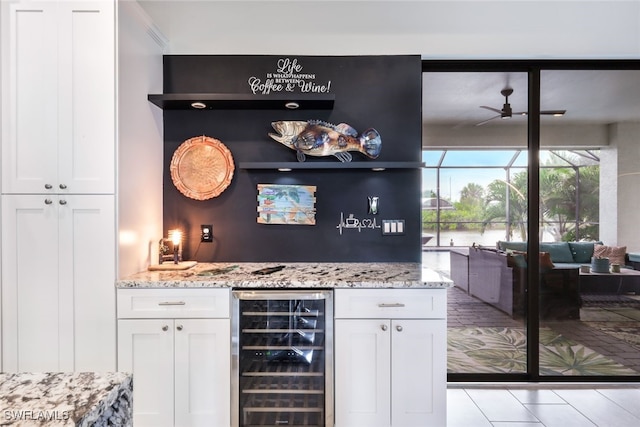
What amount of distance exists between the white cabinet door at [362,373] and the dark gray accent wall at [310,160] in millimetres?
731

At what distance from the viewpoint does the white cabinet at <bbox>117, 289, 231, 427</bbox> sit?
2.00 m

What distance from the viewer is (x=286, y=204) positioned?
263 centimetres

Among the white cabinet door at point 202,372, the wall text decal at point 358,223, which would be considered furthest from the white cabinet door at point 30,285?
the wall text decal at point 358,223

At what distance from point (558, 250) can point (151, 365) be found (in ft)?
10.1

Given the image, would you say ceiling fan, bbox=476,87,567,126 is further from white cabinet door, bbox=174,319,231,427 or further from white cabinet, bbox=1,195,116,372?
white cabinet, bbox=1,195,116,372

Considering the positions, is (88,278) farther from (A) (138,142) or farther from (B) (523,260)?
(B) (523,260)

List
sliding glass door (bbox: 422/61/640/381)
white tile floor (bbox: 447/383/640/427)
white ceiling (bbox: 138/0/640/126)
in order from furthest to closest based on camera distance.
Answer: sliding glass door (bbox: 422/61/640/381) < white ceiling (bbox: 138/0/640/126) < white tile floor (bbox: 447/383/640/427)

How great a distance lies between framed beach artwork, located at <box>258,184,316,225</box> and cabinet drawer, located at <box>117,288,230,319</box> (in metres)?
0.79

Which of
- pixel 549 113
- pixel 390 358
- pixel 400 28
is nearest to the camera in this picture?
pixel 390 358

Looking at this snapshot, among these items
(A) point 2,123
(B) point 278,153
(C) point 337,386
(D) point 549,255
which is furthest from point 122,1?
(D) point 549,255

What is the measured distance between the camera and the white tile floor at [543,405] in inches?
89.0

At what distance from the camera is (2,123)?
201 centimetres

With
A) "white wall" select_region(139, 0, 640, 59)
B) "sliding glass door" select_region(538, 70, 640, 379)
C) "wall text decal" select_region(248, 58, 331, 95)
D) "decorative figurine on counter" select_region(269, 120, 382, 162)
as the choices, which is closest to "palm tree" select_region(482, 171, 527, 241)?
"sliding glass door" select_region(538, 70, 640, 379)

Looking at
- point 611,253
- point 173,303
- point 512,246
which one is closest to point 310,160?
point 173,303
